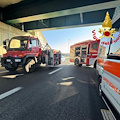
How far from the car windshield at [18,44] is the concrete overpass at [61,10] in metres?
3.99

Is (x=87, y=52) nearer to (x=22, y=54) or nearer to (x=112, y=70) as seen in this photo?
(x=22, y=54)

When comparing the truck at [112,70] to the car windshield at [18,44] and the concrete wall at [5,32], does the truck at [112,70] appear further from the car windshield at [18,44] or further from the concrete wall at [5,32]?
the concrete wall at [5,32]

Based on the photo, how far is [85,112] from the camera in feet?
6.26

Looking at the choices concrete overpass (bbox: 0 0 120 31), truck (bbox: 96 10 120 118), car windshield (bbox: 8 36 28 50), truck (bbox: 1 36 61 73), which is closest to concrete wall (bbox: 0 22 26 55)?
concrete overpass (bbox: 0 0 120 31)

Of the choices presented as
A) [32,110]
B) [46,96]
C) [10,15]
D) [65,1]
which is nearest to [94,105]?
[46,96]

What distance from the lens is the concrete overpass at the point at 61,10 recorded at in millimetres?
6917

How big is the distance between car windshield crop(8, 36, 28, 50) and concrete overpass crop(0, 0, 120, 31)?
157 inches

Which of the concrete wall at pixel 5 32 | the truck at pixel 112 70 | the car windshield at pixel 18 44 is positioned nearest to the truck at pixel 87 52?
the truck at pixel 112 70

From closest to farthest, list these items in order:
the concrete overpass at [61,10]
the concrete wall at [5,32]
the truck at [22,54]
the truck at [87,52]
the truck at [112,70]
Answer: the truck at [112,70]
the truck at [22,54]
the concrete overpass at [61,10]
the truck at [87,52]
the concrete wall at [5,32]

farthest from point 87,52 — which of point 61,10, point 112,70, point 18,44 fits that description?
point 112,70

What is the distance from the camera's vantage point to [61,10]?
302 inches

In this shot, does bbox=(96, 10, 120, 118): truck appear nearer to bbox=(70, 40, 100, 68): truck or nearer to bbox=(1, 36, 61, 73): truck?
bbox=(1, 36, 61, 73): truck

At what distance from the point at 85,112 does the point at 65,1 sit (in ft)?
28.0

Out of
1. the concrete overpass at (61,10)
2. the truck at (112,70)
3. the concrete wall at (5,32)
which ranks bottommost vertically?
the truck at (112,70)
